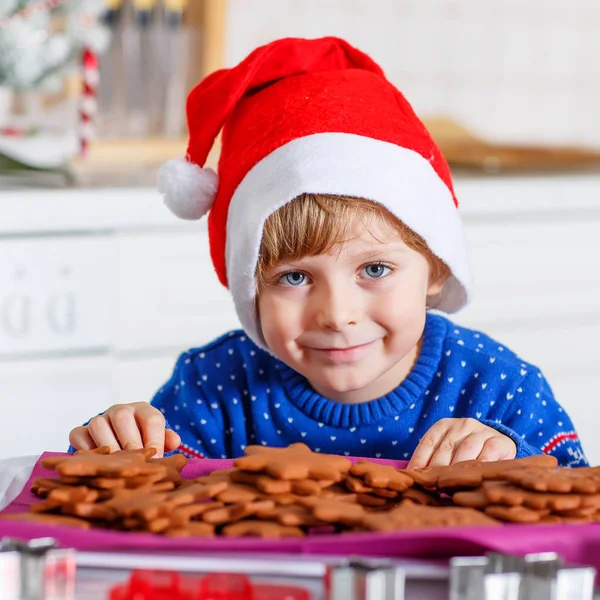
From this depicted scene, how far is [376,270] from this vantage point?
114cm

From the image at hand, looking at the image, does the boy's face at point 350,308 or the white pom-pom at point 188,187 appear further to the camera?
the white pom-pom at point 188,187

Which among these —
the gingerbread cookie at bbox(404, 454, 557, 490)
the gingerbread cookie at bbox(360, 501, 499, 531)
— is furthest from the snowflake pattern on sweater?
the gingerbread cookie at bbox(360, 501, 499, 531)

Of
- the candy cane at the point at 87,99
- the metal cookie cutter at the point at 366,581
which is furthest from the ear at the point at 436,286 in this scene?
the candy cane at the point at 87,99

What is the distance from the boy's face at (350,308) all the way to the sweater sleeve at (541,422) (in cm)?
16

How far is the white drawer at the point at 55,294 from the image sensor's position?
2.00 metres

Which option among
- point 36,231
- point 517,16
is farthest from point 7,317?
point 517,16

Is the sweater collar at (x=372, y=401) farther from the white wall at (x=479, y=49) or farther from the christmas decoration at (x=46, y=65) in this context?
the white wall at (x=479, y=49)

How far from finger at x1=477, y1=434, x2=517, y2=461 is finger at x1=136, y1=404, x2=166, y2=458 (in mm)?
303

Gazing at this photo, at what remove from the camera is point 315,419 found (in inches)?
51.6

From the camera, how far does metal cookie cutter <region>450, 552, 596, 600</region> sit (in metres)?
0.59

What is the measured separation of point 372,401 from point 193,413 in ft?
0.73

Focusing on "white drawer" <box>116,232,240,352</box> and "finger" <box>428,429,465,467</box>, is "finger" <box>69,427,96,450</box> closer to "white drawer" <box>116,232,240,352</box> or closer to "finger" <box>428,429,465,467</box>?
"finger" <box>428,429,465,467</box>

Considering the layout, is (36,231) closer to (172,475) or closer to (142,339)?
(142,339)

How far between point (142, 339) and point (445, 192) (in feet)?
3.36
